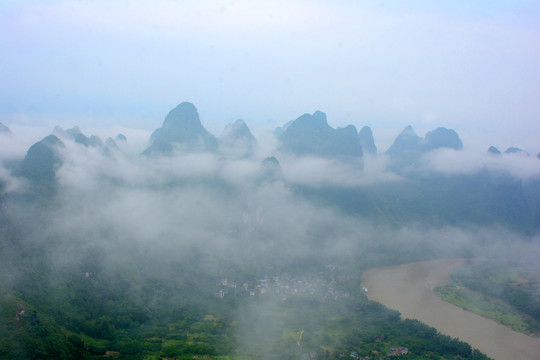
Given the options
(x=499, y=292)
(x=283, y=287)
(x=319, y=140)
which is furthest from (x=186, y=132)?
(x=499, y=292)

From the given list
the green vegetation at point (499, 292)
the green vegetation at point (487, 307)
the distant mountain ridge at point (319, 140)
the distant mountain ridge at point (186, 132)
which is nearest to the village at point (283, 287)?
the green vegetation at point (487, 307)

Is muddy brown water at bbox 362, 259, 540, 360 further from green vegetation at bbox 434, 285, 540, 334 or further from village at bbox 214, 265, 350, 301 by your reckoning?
village at bbox 214, 265, 350, 301

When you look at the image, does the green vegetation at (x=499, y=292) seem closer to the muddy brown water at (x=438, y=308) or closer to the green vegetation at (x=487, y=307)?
the green vegetation at (x=487, y=307)

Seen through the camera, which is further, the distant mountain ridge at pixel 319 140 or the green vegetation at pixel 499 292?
the distant mountain ridge at pixel 319 140

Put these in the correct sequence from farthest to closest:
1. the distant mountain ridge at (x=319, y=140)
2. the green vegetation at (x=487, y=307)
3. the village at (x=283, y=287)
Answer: the distant mountain ridge at (x=319, y=140), the village at (x=283, y=287), the green vegetation at (x=487, y=307)

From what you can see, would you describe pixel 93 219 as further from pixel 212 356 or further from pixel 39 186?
pixel 212 356

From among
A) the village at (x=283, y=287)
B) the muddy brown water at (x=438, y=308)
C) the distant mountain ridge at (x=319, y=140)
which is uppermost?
the distant mountain ridge at (x=319, y=140)

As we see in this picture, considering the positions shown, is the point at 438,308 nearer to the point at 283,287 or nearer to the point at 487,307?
the point at 487,307

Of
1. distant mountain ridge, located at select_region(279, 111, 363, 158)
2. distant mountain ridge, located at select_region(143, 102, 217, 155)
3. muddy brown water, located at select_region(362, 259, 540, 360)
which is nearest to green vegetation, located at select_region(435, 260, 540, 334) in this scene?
muddy brown water, located at select_region(362, 259, 540, 360)
